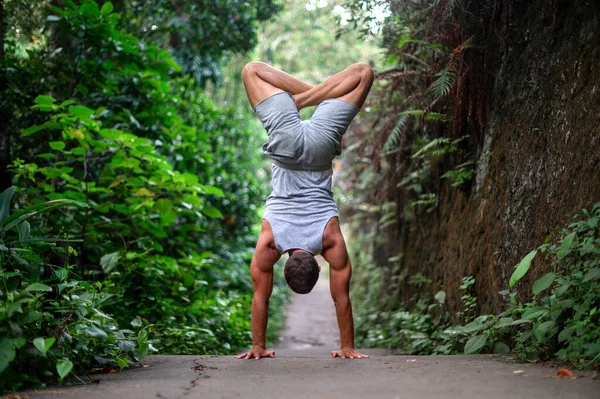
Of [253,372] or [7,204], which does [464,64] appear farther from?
[7,204]

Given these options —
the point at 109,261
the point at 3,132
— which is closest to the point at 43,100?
the point at 3,132

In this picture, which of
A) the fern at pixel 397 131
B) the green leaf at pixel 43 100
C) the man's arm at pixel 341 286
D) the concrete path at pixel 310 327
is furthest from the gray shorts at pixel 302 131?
the concrete path at pixel 310 327

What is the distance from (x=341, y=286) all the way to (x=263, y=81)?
6.34 ft

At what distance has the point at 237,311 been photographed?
1016cm

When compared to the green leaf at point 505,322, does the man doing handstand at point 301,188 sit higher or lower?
higher

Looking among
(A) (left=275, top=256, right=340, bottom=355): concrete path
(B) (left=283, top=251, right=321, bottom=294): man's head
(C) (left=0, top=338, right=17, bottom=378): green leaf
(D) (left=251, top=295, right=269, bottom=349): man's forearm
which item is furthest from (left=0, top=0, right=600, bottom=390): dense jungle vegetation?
(B) (left=283, top=251, right=321, bottom=294): man's head

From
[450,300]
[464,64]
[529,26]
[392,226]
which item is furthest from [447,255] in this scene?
[392,226]

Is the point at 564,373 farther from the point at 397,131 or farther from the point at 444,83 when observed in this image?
the point at 397,131

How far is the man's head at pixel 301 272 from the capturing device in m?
5.02

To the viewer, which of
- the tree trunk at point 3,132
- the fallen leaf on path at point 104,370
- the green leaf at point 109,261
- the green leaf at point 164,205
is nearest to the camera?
the fallen leaf on path at point 104,370

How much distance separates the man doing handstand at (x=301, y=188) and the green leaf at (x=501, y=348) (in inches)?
42.1

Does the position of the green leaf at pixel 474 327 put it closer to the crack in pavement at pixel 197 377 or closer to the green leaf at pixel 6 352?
the crack in pavement at pixel 197 377

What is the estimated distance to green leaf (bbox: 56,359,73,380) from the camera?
3689mm

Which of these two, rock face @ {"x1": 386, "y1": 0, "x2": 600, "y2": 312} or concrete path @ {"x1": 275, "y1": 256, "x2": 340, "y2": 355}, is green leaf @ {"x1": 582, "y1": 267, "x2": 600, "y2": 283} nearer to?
rock face @ {"x1": 386, "y1": 0, "x2": 600, "y2": 312}
